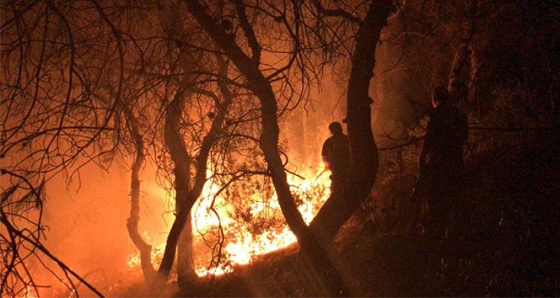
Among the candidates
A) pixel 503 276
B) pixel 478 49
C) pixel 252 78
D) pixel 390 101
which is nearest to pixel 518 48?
pixel 478 49

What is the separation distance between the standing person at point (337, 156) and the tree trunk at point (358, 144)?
138 cm

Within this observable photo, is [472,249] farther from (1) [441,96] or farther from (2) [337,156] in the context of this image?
(2) [337,156]

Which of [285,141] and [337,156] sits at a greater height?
[285,141]

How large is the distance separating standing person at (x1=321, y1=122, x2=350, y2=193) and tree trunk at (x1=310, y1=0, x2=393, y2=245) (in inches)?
54.5

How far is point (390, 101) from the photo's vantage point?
14.9 meters

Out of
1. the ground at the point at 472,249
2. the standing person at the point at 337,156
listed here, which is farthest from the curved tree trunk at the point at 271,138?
the standing person at the point at 337,156

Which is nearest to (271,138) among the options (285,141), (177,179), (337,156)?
(337,156)

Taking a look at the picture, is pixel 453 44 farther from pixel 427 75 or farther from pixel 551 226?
pixel 551 226

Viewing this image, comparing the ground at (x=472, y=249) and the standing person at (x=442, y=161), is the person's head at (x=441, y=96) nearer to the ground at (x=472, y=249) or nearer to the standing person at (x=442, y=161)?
the standing person at (x=442, y=161)

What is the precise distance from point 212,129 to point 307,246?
205 cm

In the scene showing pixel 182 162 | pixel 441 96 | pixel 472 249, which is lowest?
pixel 472 249

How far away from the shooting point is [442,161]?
5.05 m

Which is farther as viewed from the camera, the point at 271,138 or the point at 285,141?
the point at 285,141

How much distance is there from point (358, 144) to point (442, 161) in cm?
147
